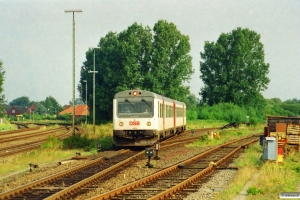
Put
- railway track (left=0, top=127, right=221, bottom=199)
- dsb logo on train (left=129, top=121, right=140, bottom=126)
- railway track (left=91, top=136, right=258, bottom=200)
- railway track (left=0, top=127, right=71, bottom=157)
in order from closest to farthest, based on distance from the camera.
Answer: railway track (left=91, top=136, right=258, bottom=200) < railway track (left=0, top=127, right=221, bottom=199) < dsb logo on train (left=129, top=121, right=140, bottom=126) < railway track (left=0, top=127, right=71, bottom=157)

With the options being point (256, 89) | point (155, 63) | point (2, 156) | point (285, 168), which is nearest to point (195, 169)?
point (285, 168)

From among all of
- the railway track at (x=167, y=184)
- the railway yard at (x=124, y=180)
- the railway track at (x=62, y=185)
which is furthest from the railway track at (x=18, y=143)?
the railway track at (x=167, y=184)

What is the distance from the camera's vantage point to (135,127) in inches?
928

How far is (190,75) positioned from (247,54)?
541 inches

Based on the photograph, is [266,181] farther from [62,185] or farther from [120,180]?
[62,185]

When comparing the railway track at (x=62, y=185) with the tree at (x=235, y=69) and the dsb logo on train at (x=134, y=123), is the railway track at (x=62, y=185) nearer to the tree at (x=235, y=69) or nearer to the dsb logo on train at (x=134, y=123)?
the dsb logo on train at (x=134, y=123)

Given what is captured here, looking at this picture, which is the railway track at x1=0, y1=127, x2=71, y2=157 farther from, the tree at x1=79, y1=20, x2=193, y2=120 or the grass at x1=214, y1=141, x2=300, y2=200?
the tree at x1=79, y1=20, x2=193, y2=120

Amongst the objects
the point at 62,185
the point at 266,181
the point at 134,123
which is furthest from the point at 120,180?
the point at 134,123

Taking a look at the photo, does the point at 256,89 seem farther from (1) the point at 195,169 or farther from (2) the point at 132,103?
(1) the point at 195,169

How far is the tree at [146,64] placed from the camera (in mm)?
58531

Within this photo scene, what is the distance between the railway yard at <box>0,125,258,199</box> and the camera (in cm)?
1124

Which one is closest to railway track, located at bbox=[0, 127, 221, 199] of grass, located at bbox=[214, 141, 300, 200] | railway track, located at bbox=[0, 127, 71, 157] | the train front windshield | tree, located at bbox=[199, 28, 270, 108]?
grass, located at bbox=[214, 141, 300, 200]

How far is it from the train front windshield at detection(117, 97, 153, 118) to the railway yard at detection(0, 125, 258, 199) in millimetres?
4241

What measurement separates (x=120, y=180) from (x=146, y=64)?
4746 cm
